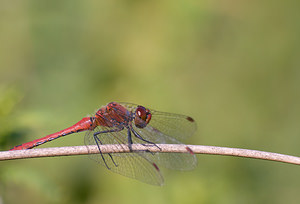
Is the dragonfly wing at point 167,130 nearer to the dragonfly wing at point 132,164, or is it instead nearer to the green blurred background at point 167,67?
the dragonfly wing at point 132,164

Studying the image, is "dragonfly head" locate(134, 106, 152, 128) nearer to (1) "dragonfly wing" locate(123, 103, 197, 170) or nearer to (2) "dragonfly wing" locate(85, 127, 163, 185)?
(1) "dragonfly wing" locate(123, 103, 197, 170)

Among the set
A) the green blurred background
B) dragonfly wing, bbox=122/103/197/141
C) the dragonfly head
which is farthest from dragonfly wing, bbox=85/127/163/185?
the green blurred background

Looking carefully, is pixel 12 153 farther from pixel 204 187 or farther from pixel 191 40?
pixel 191 40

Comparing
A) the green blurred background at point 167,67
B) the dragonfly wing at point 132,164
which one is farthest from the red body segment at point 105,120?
the green blurred background at point 167,67

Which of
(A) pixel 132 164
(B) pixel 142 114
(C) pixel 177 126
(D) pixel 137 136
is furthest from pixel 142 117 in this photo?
(A) pixel 132 164

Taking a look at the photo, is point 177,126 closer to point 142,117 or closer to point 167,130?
point 167,130

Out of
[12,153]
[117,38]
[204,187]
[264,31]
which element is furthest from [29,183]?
[264,31]
